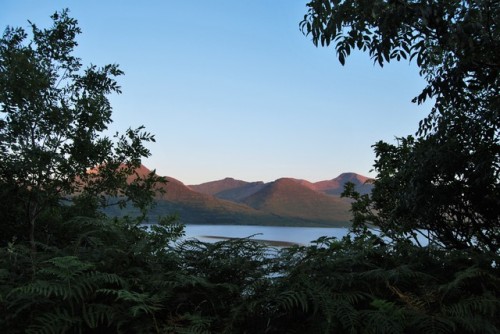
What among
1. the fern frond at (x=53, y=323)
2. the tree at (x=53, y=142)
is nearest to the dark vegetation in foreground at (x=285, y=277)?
the fern frond at (x=53, y=323)

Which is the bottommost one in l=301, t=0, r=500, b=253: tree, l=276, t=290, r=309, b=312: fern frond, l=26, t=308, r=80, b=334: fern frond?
l=26, t=308, r=80, b=334: fern frond

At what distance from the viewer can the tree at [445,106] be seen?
4.77 m

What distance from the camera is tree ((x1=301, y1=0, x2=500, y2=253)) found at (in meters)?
4.77

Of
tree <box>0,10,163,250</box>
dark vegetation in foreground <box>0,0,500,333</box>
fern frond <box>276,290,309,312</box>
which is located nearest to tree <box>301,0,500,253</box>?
dark vegetation in foreground <box>0,0,500,333</box>

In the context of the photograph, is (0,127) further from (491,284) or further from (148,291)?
(491,284)

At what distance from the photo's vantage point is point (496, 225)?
7844 millimetres

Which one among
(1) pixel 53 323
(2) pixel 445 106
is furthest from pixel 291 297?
(2) pixel 445 106

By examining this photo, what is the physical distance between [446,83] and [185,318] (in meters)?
5.22

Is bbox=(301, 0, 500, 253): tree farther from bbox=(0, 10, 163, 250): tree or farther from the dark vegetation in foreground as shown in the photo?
bbox=(0, 10, 163, 250): tree

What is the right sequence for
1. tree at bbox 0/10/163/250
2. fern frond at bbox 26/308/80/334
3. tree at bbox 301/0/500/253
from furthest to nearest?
1. tree at bbox 0/10/163/250
2. tree at bbox 301/0/500/253
3. fern frond at bbox 26/308/80/334

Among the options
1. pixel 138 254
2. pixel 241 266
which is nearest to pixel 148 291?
pixel 138 254

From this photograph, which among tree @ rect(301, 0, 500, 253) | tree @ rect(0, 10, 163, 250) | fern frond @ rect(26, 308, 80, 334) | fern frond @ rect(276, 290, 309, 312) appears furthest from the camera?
tree @ rect(0, 10, 163, 250)

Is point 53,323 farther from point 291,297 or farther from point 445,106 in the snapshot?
point 445,106

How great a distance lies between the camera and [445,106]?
6891 millimetres
